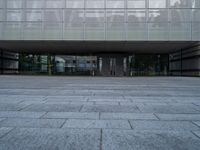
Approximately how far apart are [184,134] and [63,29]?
28354 millimetres

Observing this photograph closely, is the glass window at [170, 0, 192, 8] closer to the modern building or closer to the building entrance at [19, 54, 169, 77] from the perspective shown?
the modern building

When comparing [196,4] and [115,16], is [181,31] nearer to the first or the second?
[196,4]

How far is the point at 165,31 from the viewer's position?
30922 mm

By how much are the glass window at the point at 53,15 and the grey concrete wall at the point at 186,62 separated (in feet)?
63.7

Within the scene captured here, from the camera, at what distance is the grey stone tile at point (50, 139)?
4.02 m

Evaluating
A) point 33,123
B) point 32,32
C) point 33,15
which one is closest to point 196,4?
point 33,15

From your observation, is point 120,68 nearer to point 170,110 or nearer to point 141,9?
point 141,9

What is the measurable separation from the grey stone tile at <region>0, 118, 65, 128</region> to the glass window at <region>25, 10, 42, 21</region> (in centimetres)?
2799

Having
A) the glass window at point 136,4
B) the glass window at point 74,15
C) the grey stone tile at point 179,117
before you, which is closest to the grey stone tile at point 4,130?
the grey stone tile at point 179,117

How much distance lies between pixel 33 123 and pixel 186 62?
36062 millimetres

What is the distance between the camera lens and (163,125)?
5543mm

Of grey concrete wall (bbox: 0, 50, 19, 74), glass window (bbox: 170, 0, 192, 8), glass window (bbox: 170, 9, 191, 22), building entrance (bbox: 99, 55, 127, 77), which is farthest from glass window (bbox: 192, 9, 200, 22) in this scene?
grey concrete wall (bbox: 0, 50, 19, 74)

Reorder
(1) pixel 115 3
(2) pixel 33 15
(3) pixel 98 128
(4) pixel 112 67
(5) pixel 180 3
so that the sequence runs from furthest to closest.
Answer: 1. (4) pixel 112 67
2. (2) pixel 33 15
3. (1) pixel 115 3
4. (5) pixel 180 3
5. (3) pixel 98 128

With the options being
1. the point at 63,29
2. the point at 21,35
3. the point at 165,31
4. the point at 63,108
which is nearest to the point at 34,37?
the point at 21,35
